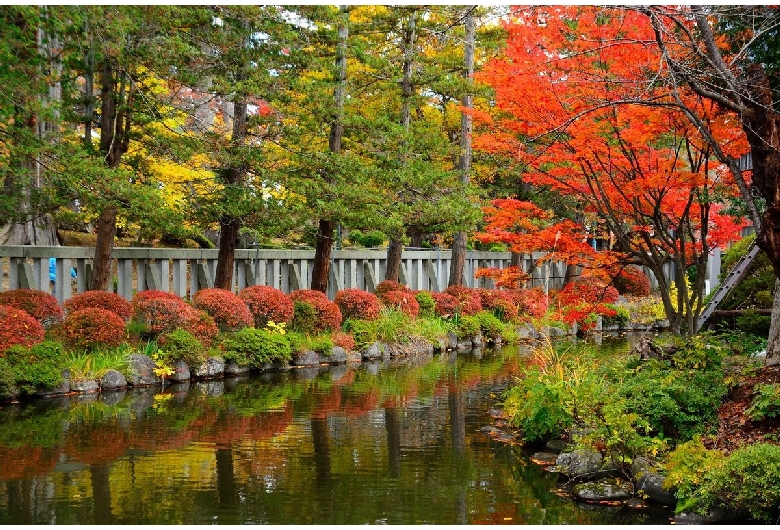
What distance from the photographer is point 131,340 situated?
13.6 meters

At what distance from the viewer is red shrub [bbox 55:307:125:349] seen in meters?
12.4

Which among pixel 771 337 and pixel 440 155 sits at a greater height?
pixel 440 155

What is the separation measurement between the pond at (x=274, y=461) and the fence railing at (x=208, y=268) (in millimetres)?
3785

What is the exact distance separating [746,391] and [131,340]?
9.70 meters

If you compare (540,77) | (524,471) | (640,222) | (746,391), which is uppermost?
(540,77)

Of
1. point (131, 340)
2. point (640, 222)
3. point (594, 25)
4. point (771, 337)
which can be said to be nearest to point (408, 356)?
point (131, 340)

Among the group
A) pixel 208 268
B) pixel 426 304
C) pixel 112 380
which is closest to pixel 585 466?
pixel 112 380

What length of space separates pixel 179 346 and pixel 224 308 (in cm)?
146

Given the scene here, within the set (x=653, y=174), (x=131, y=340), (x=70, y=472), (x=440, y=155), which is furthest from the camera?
(x=440, y=155)

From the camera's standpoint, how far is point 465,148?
21109 millimetres

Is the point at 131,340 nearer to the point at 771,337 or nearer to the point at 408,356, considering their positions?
the point at 408,356

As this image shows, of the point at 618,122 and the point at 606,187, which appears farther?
the point at 606,187

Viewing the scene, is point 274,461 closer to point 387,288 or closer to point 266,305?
point 266,305

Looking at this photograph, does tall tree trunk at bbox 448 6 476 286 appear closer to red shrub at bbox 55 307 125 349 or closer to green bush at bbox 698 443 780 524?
red shrub at bbox 55 307 125 349
